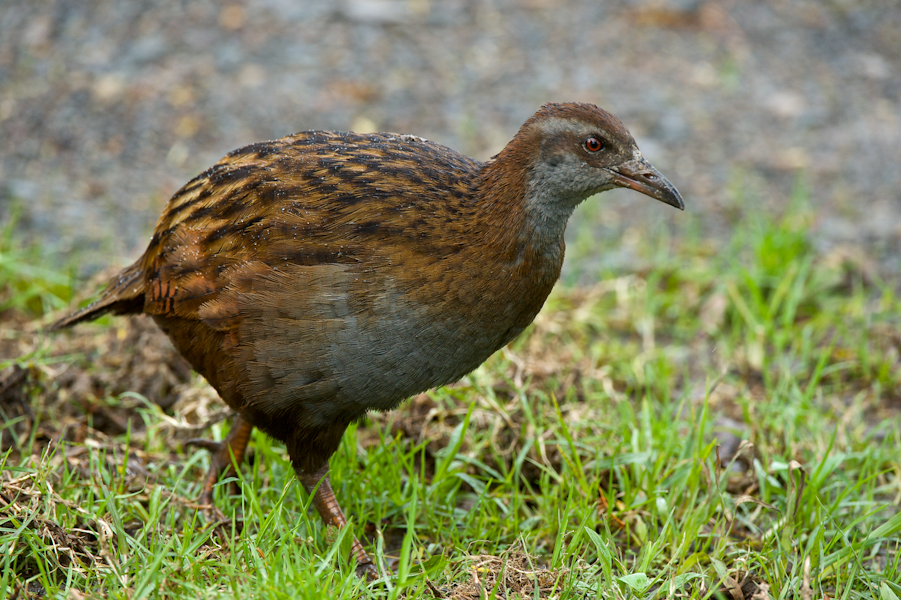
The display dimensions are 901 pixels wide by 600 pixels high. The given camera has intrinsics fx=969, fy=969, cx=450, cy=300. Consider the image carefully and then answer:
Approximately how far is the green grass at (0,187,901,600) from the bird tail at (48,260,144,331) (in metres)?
0.44

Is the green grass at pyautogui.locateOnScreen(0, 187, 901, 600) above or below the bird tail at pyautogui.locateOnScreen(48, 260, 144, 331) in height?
below

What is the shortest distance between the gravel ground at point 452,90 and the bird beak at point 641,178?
307cm

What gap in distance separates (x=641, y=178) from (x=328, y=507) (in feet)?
5.08

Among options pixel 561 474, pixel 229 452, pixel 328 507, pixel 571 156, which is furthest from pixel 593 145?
pixel 229 452

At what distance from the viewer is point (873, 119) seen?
7297 mm

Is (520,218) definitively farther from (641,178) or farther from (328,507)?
(328,507)

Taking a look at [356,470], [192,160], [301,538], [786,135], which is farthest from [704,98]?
[301,538]

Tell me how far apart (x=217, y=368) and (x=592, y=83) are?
4.89 m

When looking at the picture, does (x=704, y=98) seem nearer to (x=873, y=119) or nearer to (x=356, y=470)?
(x=873, y=119)

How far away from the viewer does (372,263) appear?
3037 mm


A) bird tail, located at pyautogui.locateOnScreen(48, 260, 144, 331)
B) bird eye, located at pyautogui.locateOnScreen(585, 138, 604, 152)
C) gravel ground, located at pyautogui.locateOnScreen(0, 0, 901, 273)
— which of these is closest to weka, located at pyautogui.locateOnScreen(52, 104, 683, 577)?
bird eye, located at pyautogui.locateOnScreen(585, 138, 604, 152)

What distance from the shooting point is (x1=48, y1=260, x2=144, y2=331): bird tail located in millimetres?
3590

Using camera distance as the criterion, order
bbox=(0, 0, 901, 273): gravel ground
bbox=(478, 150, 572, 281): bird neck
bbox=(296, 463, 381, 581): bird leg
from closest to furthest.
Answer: bbox=(478, 150, 572, 281): bird neck < bbox=(296, 463, 381, 581): bird leg < bbox=(0, 0, 901, 273): gravel ground

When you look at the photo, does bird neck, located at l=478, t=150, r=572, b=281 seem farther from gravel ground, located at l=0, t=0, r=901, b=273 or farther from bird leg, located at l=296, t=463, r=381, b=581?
gravel ground, located at l=0, t=0, r=901, b=273
